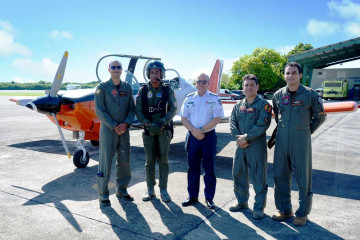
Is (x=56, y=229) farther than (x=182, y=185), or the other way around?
(x=182, y=185)

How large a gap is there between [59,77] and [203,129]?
357 centimetres

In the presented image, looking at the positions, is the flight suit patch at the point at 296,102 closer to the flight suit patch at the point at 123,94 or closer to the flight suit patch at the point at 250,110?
the flight suit patch at the point at 250,110

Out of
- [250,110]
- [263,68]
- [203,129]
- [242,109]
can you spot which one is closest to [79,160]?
[203,129]

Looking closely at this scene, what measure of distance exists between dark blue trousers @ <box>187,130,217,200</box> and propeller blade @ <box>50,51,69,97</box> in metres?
3.29

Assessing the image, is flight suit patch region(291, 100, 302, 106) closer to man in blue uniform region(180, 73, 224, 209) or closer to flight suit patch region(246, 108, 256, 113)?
flight suit patch region(246, 108, 256, 113)

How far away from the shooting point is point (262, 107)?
3682 millimetres

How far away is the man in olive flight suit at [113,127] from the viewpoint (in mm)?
4172

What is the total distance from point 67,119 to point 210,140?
12.0 ft

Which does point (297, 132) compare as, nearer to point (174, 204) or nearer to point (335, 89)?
point (174, 204)

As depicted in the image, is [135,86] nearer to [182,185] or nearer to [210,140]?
[182,185]

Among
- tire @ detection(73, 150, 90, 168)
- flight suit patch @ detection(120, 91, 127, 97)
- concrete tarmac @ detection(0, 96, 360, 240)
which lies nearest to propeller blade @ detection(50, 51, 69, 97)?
tire @ detection(73, 150, 90, 168)

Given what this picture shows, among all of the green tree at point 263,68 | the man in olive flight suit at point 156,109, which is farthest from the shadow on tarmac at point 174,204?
the green tree at point 263,68

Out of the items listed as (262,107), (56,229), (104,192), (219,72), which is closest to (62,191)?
(104,192)

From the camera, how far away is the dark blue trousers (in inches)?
158
